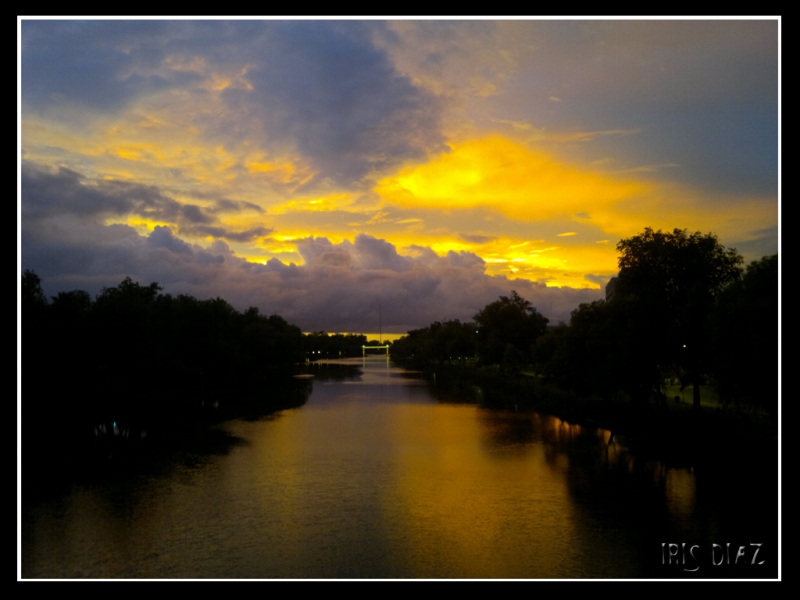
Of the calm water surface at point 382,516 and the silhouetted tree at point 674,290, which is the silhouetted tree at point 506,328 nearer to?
the silhouetted tree at point 674,290

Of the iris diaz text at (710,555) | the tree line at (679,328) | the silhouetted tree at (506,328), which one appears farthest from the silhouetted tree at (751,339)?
the silhouetted tree at (506,328)

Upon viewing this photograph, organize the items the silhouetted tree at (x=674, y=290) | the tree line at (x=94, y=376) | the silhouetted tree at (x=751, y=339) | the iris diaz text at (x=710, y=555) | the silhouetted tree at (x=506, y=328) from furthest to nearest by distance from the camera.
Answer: the silhouetted tree at (x=506, y=328), the silhouetted tree at (x=674, y=290), the tree line at (x=94, y=376), the silhouetted tree at (x=751, y=339), the iris diaz text at (x=710, y=555)

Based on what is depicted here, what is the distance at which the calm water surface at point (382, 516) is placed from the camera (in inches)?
749

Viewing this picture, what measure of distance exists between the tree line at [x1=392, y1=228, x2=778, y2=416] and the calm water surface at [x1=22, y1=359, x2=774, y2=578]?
6.45m

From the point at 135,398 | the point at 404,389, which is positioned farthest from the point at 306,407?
the point at 404,389

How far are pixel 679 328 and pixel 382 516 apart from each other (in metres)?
27.7

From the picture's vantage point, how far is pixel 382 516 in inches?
942

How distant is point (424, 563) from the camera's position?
62.7 feet

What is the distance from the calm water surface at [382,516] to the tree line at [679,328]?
645cm

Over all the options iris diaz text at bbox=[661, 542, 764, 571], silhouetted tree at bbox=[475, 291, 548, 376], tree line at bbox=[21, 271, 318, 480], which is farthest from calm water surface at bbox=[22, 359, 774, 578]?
silhouetted tree at bbox=[475, 291, 548, 376]

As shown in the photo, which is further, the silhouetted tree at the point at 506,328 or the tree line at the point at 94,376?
the silhouetted tree at the point at 506,328

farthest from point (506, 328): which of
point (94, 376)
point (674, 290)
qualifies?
point (94, 376)

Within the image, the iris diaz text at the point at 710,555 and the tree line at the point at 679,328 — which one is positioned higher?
the tree line at the point at 679,328

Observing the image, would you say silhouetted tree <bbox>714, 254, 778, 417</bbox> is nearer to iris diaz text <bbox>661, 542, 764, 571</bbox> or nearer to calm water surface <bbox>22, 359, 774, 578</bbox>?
calm water surface <bbox>22, 359, 774, 578</bbox>
